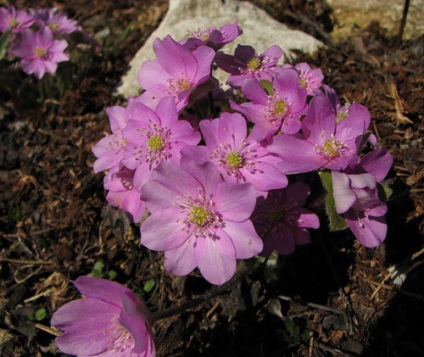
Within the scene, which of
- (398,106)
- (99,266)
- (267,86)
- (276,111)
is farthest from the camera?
(398,106)

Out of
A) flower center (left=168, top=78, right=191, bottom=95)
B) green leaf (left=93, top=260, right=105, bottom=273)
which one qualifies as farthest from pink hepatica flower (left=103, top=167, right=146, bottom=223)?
green leaf (left=93, top=260, right=105, bottom=273)

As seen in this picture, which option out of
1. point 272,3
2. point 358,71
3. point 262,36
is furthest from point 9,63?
point 358,71

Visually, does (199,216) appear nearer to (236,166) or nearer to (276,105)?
(236,166)

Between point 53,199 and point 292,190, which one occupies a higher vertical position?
point 292,190

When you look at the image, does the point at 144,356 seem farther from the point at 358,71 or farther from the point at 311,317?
the point at 358,71

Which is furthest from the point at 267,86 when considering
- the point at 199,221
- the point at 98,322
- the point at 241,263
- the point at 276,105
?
the point at 98,322

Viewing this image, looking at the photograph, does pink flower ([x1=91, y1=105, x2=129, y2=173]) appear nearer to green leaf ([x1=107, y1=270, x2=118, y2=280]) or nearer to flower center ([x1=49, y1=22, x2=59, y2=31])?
green leaf ([x1=107, y1=270, x2=118, y2=280])

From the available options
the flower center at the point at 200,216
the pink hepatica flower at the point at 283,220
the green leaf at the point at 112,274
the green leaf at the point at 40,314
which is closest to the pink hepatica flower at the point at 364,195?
the pink hepatica flower at the point at 283,220
